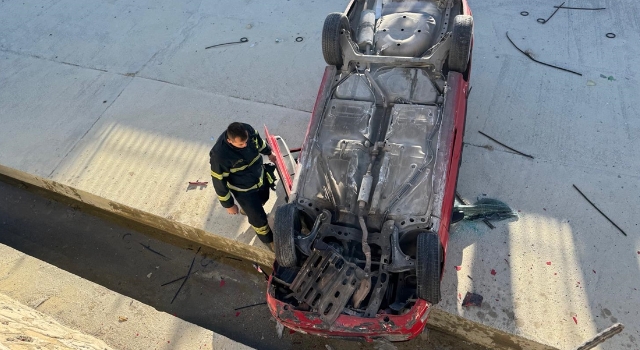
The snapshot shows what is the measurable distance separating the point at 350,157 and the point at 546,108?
119 inches

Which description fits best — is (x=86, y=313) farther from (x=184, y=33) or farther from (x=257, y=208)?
(x=184, y=33)

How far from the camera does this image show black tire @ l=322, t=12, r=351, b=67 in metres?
4.78

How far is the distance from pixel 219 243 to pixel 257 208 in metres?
0.95

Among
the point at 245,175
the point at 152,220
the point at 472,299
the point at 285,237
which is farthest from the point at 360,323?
the point at 152,220

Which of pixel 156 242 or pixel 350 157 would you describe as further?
pixel 156 242

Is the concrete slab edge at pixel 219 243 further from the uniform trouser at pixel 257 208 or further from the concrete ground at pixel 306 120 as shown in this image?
the uniform trouser at pixel 257 208

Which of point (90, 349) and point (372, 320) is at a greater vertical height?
point (372, 320)

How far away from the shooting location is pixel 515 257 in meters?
4.31

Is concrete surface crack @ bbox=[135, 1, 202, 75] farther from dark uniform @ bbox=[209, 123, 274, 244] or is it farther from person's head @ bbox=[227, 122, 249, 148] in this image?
person's head @ bbox=[227, 122, 249, 148]

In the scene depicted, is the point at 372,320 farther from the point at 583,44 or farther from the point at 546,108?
the point at 583,44

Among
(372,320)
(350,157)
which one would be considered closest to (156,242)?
(350,157)

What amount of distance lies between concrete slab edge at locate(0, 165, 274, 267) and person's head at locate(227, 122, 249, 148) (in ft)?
4.60

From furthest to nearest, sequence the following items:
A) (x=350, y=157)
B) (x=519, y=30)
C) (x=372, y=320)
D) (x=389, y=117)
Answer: (x=519, y=30) → (x=389, y=117) → (x=350, y=157) → (x=372, y=320)

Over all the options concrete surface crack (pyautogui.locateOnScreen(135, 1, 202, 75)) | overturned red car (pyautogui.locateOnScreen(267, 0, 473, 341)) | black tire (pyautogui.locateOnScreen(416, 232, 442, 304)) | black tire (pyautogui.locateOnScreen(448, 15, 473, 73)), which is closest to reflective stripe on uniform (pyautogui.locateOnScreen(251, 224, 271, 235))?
overturned red car (pyautogui.locateOnScreen(267, 0, 473, 341))
